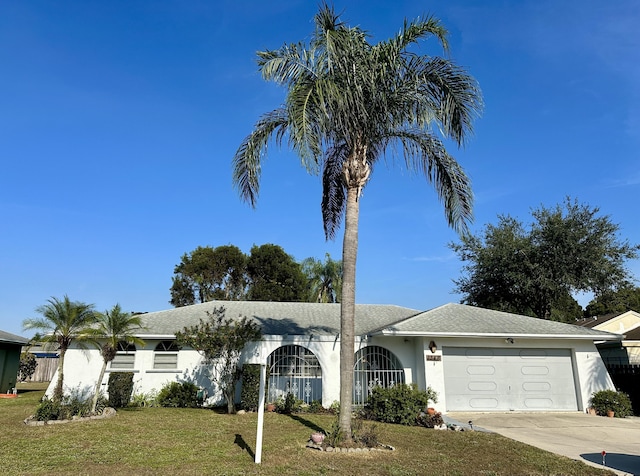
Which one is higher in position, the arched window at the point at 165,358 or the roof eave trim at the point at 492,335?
the roof eave trim at the point at 492,335

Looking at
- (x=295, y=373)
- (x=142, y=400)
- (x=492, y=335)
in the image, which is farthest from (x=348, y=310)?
(x=142, y=400)

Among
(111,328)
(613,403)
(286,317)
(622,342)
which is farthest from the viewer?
(622,342)

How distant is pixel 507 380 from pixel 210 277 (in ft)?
87.8

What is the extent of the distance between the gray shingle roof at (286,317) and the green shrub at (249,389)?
83.0 inches

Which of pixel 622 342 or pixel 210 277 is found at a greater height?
pixel 210 277

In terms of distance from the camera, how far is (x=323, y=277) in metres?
39.2

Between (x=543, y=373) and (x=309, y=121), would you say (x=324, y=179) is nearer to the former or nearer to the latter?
(x=309, y=121)

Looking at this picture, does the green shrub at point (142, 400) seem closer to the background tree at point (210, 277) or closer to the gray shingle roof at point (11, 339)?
the gray shingle roof at point (11, 339)

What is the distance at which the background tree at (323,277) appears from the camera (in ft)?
126

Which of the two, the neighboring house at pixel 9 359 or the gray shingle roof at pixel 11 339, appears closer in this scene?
the gray shingle roof at pixel 11 339

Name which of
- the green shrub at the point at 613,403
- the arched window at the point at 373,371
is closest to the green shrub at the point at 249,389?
the arched window at the point at 373,371

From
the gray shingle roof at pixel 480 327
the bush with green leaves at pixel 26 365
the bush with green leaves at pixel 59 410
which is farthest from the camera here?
the bush with green leaves at pixel 26 365

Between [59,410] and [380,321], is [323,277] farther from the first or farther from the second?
[59,410]

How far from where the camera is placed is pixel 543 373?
54.7 feet
